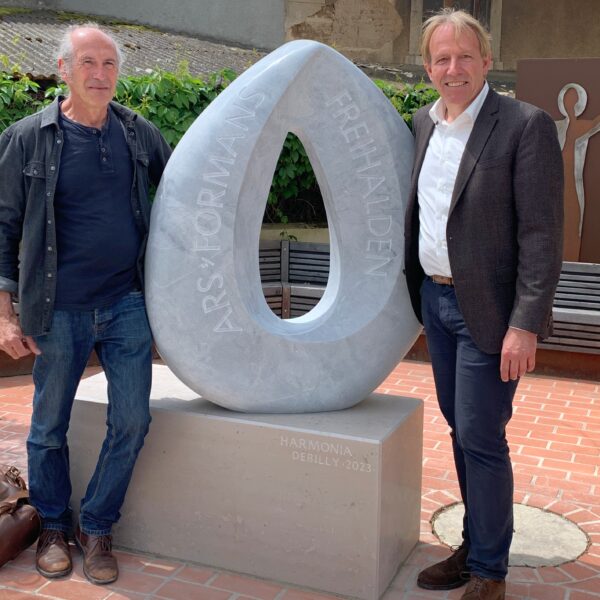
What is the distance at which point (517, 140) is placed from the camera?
8.80 feet

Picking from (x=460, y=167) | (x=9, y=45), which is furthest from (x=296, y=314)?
(x=9, y=45)

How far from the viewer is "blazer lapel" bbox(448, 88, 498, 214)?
2721 mm

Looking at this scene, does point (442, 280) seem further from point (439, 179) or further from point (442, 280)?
point (439, 179)

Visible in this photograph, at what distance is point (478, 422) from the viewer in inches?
110

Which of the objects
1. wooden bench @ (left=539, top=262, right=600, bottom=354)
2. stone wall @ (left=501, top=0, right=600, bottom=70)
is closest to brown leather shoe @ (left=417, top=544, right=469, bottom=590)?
wooden bench @ (left=539, top=262, right=600, bottom=354)

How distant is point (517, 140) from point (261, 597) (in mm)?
1845

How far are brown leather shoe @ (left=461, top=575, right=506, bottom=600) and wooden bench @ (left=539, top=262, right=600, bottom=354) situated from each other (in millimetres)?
3662

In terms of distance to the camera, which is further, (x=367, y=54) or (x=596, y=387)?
(x=367, y=54)

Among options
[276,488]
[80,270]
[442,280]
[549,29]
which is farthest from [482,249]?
[549,29]

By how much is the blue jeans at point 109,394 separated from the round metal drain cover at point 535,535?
4.63 feet

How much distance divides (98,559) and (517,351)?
1749 millimetres

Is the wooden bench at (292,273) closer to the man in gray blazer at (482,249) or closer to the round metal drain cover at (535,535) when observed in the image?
the round metal drain cover at (535,535)

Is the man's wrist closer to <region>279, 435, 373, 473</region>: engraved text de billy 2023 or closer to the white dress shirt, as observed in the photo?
<region>279, 435, 373, 473</region>: engraved text de billy 2023

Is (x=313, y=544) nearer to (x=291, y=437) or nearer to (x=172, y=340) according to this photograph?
(x=291, y=437)
